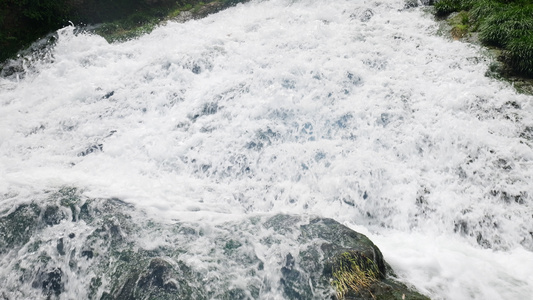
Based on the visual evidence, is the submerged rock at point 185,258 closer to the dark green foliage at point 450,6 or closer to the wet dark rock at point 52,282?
the wet dark rock at point 52,282

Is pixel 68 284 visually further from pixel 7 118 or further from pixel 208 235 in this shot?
pixel 7 118

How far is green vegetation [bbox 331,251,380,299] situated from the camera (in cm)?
452

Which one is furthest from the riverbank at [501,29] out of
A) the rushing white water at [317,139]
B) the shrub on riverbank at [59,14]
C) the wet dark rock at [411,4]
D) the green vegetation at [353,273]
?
the shrub on riverbank at [59,14]

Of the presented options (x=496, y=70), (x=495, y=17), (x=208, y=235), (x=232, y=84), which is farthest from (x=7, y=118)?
(x=495, y=17)

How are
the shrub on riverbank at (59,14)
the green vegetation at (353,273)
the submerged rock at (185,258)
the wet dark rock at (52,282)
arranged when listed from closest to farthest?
the green vegetation at (353,273) < the submerged rock at (185,258) < the wet dark rock at (52,282) < the shrub on riverbank at (59,14)

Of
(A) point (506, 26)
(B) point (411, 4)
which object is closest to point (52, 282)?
(A) point (506, 26)

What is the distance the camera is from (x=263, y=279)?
5039mm

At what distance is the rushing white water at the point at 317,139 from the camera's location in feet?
20.2

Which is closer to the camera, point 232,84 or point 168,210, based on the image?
point 168,210

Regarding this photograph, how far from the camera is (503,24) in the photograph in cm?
1005

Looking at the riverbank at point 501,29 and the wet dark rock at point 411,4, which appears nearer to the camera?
the riverbank at point 501,29

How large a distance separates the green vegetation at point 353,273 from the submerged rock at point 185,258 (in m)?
0.02

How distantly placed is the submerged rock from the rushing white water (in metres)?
0.60

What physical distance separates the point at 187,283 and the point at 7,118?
9.58 m
